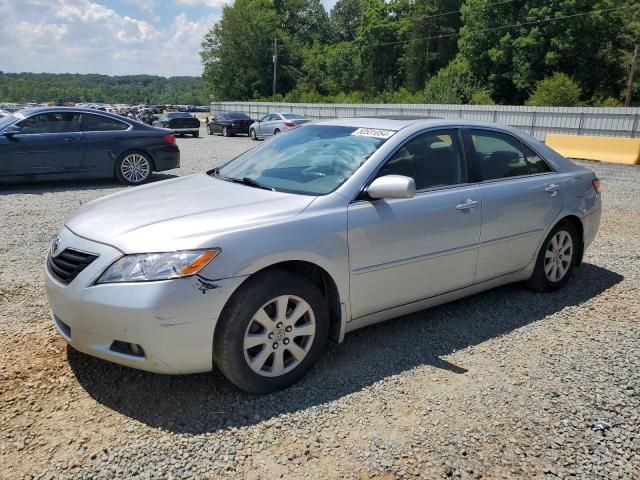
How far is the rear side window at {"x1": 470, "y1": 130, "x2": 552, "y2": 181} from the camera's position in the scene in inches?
161

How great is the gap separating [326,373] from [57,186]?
28.9ft

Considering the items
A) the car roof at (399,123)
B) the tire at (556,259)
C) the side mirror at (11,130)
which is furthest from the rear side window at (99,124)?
the tire at (556,259)

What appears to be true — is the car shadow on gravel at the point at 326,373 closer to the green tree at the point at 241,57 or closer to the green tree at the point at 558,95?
the green tree at the point at 558,95

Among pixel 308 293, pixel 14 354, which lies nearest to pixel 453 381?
pixel 308 293

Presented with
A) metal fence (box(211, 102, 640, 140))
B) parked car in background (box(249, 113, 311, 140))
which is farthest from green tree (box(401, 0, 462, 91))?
parked car in background (box(249, 113, 311, 140))

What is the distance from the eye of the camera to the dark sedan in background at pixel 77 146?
363 inches

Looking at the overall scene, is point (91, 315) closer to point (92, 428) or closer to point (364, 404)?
point (92, 428)

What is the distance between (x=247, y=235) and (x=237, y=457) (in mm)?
1133

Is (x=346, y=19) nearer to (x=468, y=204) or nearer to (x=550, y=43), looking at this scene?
(x=550, y=43)

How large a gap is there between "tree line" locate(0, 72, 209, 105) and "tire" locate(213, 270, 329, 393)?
12455 centimetres

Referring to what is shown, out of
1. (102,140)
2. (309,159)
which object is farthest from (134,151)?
(309,159)

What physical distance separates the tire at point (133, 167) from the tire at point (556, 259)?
801 centimetres

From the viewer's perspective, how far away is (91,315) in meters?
2.75

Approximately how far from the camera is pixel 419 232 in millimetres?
3523
